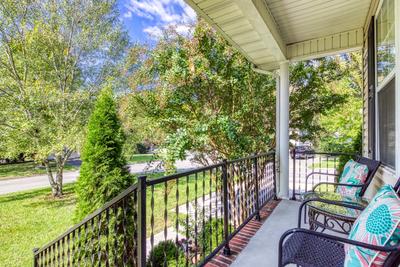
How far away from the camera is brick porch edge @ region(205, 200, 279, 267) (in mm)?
2043

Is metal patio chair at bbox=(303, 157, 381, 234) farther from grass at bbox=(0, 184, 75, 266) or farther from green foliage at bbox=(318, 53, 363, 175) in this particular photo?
grass at bbox=(0, 184, 75, 266)

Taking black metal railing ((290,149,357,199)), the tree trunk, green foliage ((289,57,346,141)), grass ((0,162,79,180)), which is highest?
green foliage ((289,57,346,141))

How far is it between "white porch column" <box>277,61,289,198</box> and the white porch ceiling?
27 cm

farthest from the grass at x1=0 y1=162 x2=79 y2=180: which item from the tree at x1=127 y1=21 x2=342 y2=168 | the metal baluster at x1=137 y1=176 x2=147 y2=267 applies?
the metal baluster at x1=137 y1=176 x2=147 y2=267

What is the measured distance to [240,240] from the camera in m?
2.42

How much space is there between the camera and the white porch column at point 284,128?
151 inches

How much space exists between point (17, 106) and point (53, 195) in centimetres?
344

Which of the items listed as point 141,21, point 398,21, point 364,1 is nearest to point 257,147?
point 364,1

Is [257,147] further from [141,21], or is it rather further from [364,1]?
[141,21]

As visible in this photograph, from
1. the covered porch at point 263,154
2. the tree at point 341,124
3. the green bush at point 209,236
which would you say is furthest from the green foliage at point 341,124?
the green bush at point 209,236

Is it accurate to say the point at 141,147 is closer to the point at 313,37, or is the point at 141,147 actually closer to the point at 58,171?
the point at 58,171

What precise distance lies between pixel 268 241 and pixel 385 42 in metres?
2.29

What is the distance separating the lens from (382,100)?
2441mm

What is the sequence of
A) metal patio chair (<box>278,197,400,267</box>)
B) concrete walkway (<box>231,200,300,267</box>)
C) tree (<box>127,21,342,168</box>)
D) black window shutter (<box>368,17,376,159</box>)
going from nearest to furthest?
metal patio chair (<box>278,197,400,267</box>) < concrete walkway (<box>231,200,300,267</box>) < black window shutter (<box>368,17,376,159</box>) < tree (<box>127,21,342,168</box>)
